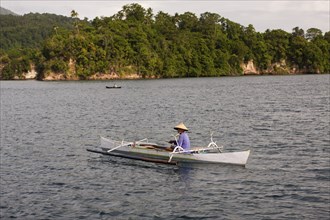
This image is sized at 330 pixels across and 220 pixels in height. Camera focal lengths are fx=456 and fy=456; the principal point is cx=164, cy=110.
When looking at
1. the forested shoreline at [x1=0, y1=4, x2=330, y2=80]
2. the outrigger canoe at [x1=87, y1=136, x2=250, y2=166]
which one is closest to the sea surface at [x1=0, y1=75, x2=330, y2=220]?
the outrigger canoe at [x1=87, y1=136, x2=250, y2=166]

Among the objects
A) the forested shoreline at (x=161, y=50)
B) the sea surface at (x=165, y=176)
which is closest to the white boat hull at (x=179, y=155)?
the sea surface at (x=165, y=176)

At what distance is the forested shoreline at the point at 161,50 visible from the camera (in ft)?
481

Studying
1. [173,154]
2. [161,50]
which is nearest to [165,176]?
[173,154]

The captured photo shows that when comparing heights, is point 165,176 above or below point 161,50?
below

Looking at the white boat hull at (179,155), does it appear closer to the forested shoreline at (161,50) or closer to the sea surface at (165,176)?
the sea surface at (165,176)

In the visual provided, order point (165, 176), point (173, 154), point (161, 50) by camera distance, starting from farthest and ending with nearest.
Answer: point (161, 50) → point (173, 154) → point (165, 176)

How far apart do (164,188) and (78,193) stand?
144 inches

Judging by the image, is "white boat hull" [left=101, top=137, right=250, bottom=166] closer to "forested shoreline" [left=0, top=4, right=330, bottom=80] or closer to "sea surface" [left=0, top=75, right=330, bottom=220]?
"sea surface" [left=0, top=75, right=330, bottom=220]

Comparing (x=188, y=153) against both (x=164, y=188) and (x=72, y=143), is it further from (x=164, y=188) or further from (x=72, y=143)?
(x=72, y=143)

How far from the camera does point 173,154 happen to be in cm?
2389

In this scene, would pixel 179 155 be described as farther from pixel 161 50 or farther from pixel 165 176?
pixel 161 50

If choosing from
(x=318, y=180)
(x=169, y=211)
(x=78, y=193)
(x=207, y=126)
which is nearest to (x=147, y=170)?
(x=78, y=193)

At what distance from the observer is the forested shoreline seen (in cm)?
14650

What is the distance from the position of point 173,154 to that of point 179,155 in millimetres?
322
